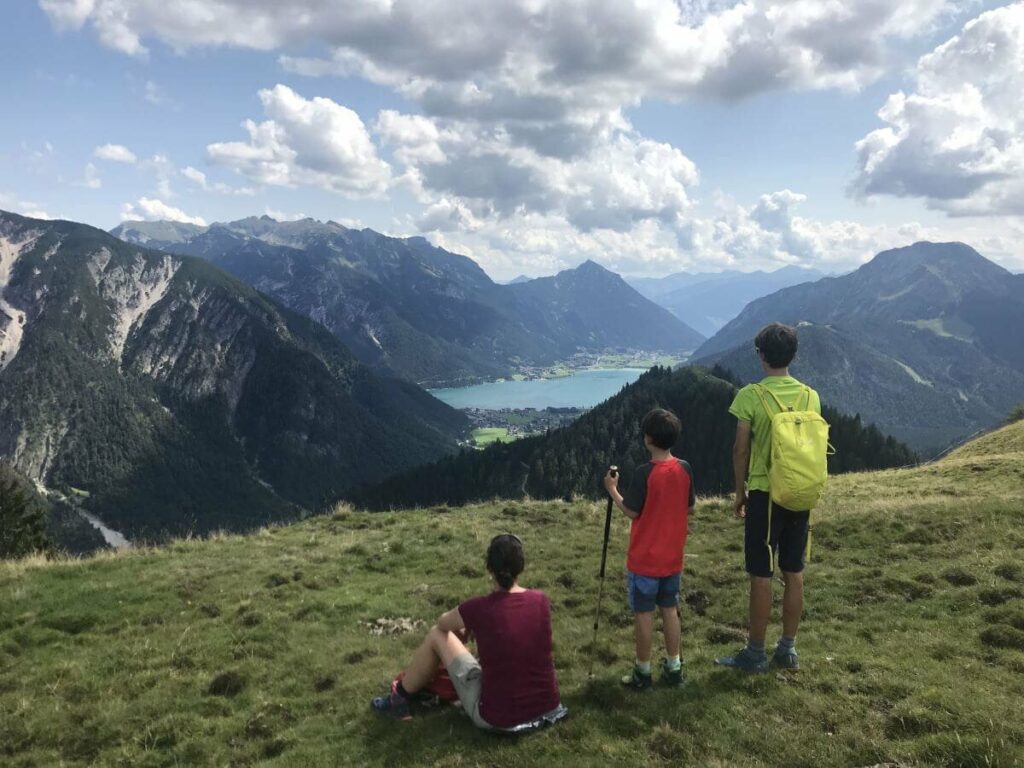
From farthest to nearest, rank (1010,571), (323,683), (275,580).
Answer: (275,580) → (1010,571) → (323,683)

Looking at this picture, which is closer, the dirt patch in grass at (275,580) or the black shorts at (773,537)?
the black shorts at (773,537)

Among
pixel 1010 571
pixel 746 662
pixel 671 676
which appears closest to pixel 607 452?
pixel 1010 571

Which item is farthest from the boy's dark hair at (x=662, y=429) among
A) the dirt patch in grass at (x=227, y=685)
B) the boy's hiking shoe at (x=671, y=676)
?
the dirt patch in grass at (x=227, y=685)

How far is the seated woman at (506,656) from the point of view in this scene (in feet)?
24.0

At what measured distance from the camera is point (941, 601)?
Result: 1122 centimetres

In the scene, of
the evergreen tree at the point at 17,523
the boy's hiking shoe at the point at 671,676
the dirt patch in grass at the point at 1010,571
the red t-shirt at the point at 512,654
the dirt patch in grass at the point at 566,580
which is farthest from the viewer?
the evergreen tree at the point at 17,523

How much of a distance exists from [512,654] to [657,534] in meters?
2.63

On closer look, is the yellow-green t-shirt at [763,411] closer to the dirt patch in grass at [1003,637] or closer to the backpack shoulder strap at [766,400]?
the backpack shoulder strap at [766,400]

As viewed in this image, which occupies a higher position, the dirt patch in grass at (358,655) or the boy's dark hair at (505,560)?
the boy's dark hair at (505,560)

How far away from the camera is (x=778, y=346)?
8.55 metres

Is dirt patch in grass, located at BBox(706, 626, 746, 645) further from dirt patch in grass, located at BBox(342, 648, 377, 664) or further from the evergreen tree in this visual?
the evergreen tree

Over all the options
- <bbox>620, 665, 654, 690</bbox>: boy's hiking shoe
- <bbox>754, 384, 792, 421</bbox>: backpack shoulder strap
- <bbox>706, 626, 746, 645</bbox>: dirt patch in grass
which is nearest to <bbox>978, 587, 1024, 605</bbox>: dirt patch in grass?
<bbox>706, 626, 746, 645</bbox>: dirt patch in grass

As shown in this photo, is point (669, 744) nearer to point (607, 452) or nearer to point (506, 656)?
point (506, 656)

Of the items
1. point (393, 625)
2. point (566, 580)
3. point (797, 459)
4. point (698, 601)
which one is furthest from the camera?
point (566, 580)
